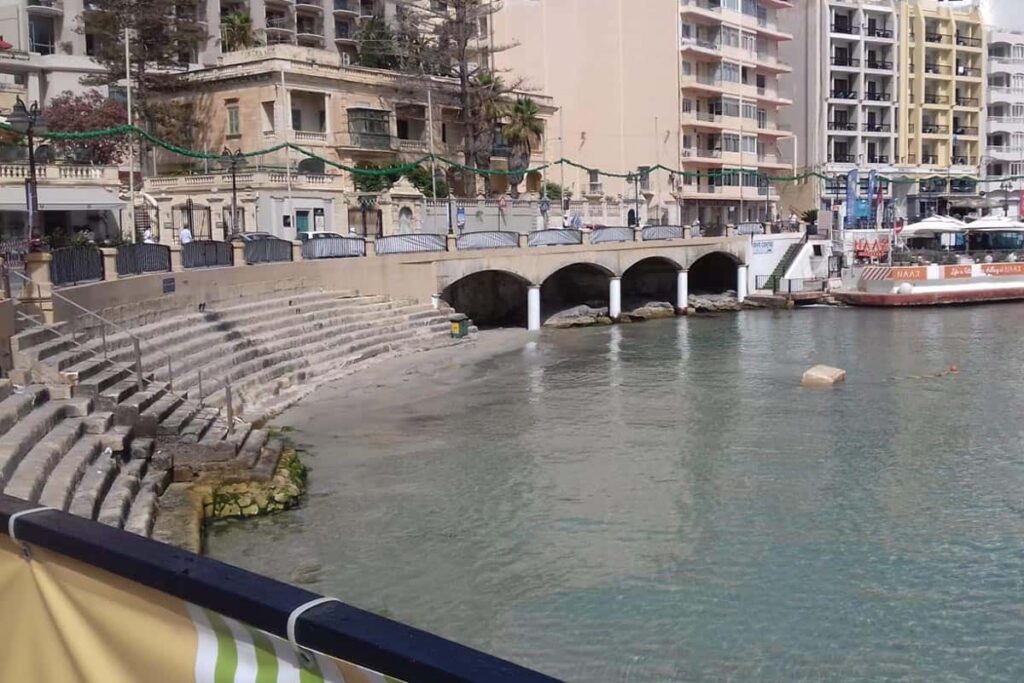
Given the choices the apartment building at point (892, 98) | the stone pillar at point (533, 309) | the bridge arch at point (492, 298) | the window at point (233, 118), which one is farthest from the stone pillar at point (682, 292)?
the apartment building at point (892, 98)

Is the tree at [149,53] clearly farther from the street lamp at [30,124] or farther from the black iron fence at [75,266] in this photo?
the street lamp at [30,124]

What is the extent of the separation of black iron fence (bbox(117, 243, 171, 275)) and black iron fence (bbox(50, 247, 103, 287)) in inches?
54.7

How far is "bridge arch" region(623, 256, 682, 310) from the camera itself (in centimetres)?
5647

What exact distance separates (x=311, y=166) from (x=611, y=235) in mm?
14780

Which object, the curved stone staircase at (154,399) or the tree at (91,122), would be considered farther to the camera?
the tree at (91,122)

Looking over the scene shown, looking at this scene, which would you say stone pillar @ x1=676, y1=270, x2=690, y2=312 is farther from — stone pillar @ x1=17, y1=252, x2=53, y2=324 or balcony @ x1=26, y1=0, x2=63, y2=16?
balcony @ x1=26, y1=0, x2=63, y2=16

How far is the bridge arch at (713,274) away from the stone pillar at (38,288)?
4190cm

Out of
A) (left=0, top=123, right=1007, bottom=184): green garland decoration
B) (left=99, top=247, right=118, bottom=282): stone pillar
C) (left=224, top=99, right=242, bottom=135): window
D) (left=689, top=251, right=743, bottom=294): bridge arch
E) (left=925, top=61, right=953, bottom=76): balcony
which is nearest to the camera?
(left=99, top=247, right=118, bottom=282): stone pillar

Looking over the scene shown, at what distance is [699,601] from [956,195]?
83.3 meters

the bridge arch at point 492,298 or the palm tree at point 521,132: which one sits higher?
the palm tree at point 521,132

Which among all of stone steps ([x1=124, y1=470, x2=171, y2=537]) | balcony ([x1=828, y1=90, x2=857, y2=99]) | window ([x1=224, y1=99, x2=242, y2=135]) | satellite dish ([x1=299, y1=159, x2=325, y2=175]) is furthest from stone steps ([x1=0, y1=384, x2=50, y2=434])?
balcony ([x1=828, y1=90, x2=857, y2=99])

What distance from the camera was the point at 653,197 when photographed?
71000 mm

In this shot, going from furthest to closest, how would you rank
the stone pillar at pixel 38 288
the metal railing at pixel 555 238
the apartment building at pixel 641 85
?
the apartment building at pixel 641 85 → the metal railing at pixel 555 238 → the stone pillar at pixel 38 288

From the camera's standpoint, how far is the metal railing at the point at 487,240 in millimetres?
44375
